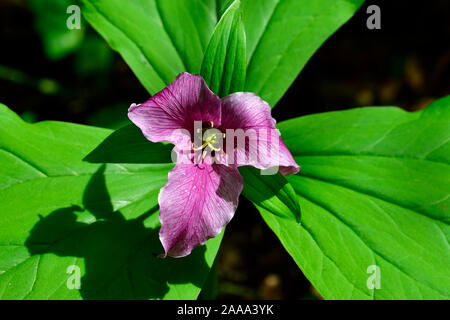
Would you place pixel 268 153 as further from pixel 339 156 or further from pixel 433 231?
pixel 433 231

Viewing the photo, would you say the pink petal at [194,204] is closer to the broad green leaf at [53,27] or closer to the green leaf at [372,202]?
the green leaf at [372,202]

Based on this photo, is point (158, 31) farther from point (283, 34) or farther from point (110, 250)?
point (110, 250)

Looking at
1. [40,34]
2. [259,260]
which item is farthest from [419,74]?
[40,34]

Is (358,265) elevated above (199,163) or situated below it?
below

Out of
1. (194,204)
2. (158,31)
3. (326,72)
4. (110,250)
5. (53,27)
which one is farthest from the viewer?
(326,72)

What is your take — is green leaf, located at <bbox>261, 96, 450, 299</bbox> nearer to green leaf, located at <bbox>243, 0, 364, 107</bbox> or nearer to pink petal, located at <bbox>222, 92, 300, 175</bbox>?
green leaf, located at <bbox>243, 0, 364, 107</bbox>

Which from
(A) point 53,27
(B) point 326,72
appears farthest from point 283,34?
(A) point 53,27

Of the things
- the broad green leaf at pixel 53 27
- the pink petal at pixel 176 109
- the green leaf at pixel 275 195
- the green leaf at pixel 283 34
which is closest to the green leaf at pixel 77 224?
the pink petal at pixel 176 109
